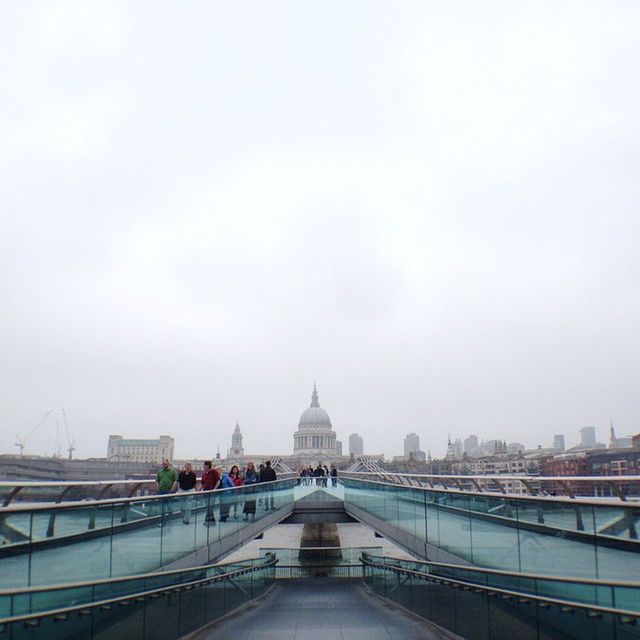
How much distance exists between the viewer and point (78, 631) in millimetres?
8680

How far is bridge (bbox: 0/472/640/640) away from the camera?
761 centimetres

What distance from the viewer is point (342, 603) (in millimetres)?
18953

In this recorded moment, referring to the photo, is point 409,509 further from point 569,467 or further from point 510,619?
point 569,467

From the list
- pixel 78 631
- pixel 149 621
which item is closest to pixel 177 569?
pixel 149 621

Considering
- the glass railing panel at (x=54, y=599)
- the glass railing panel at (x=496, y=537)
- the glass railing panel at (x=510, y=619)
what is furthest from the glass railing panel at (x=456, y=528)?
the glass railing panel at (x=54, y=599)

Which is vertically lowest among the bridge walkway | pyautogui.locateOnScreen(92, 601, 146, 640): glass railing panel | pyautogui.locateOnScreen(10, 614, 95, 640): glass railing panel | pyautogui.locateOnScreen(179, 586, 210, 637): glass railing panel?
the bridge walkway

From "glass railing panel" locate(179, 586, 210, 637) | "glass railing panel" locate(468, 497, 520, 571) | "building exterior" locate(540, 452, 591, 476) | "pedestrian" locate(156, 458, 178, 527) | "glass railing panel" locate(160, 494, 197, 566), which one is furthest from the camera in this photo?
"building exterior" locate(540, 452, 591, 476)

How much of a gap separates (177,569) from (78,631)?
3.49 m

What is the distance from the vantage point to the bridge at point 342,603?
7613 mm

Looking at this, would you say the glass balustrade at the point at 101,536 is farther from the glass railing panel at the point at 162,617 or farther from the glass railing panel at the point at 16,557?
the glass railing panel at the point at 162,617

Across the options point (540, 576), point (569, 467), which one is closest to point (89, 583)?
point (540, 576)

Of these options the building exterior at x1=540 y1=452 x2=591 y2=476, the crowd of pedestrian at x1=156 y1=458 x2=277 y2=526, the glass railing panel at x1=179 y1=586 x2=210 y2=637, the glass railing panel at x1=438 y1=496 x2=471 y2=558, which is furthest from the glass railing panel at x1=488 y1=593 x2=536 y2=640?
the building exterior at x1=540 y1=452 x2=591 y2=476

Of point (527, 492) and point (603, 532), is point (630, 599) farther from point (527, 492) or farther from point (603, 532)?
point (527, 492)

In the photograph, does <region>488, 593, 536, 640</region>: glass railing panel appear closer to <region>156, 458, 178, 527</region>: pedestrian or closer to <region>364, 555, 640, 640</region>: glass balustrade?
<region>364, 555, 640, 640</region>: glass balustrade
